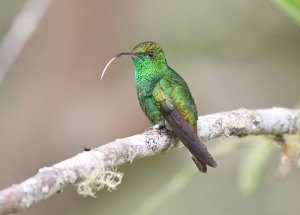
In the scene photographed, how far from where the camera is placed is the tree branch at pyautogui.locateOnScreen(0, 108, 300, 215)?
160 centimetres

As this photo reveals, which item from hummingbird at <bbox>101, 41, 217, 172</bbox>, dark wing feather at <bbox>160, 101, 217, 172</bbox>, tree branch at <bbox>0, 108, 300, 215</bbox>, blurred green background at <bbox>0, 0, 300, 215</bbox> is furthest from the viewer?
blurred green background at <bbox>0, 0, 300, 215</bbox>

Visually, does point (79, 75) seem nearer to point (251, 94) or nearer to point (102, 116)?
point (102, 116)

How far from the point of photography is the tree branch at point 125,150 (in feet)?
5.24

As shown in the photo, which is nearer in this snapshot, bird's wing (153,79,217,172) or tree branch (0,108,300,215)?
tree branch (0,108,300,215)

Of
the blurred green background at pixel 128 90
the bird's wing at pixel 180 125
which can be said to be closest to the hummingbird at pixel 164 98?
the bird's wing at pixel 180 125

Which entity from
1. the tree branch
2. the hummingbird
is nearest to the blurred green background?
the tree branch

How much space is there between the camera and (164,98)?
2852 millimetres

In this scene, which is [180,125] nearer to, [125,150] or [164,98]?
[164,98]

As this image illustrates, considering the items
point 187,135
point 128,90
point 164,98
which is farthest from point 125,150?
point 128,90

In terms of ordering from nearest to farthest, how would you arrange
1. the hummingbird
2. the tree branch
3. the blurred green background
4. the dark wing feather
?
1. the tree branch
2. the dark wing feather
3. the hummingbird
4. the blurred green background

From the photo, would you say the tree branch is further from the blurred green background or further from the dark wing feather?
the blurred green background

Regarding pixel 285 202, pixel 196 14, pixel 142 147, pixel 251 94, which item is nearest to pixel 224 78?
pixel 251 94

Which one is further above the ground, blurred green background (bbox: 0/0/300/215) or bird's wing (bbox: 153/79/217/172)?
bird's wing (bbox: 153/79/217/172)

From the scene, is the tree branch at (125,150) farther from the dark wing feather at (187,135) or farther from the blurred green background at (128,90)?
the blurred green background at (128,90)
